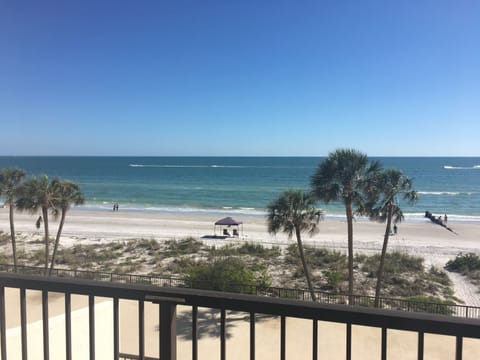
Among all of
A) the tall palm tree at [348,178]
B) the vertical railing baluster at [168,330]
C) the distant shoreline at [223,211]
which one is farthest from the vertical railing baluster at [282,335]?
the distant shoreline at [223,211]

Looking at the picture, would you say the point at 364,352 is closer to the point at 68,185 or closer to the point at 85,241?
the point at 68,185

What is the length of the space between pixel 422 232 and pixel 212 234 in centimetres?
1637

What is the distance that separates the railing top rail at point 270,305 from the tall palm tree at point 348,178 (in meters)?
11.1

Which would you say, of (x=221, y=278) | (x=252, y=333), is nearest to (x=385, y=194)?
(x=221, y=278)

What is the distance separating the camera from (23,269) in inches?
502

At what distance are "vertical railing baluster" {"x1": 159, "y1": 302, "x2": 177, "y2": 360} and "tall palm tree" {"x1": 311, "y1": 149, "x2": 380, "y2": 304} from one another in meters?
11.1

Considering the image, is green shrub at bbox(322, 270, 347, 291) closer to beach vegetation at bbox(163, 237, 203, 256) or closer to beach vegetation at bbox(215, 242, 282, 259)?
beach vegetation at bbox(215, 242, 282, 259)

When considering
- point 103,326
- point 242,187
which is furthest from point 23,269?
point 242,187

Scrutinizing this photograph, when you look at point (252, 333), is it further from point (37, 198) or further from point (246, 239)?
point (246, 239)

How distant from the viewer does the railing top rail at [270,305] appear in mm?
1501

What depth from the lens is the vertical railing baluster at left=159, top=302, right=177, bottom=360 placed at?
1781 mm

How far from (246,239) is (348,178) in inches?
540

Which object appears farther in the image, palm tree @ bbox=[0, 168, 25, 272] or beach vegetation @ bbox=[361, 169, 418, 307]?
palm tree @ bbox=[0, 168, 25, 272]

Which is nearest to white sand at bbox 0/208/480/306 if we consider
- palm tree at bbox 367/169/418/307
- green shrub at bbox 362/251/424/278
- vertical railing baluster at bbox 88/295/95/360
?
green shrub at bbox 362/251/424/278
